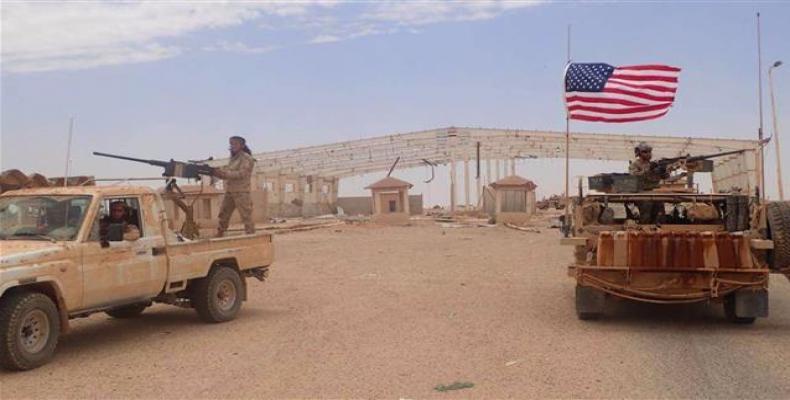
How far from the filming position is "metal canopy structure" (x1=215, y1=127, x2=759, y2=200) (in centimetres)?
3772

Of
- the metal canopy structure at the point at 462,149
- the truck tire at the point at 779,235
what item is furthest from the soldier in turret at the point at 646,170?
the metal canopy structure at the point at 462,149

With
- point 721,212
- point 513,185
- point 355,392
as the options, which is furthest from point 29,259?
point 513,185

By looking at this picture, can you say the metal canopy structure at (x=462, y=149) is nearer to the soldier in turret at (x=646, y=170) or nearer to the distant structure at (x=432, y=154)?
the distant structure at (x=432, y=154)

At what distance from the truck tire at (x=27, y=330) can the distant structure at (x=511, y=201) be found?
2857 centimetres

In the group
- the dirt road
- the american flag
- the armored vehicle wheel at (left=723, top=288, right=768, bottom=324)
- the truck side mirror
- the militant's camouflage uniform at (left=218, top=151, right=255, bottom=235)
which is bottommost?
the dirt road

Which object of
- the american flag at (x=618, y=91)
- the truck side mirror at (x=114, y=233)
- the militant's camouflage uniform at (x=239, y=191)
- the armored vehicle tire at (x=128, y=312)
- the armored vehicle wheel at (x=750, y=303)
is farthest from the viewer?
the american flag at (x=618, y=91)

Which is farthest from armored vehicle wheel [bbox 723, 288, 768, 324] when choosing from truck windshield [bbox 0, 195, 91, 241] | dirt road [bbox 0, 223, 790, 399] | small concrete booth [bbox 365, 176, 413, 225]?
small concrete booth [bbox 365, 176, 413, 225]

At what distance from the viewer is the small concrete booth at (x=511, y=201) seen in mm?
35062

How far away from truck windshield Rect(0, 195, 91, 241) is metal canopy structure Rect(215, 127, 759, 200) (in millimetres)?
28037

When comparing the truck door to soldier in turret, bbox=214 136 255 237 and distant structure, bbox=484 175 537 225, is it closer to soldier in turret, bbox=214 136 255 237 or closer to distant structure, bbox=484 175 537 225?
soldier in turret, bbox=214 136 255 237

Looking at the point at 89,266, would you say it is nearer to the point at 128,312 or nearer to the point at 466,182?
the point at 128,312

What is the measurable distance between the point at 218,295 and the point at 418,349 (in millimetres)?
3193

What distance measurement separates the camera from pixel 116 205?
28.1 feet

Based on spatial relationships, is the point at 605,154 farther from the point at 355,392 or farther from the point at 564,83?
the point at 355,392
